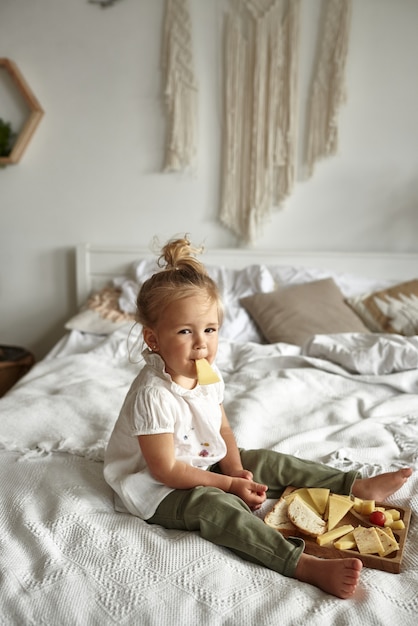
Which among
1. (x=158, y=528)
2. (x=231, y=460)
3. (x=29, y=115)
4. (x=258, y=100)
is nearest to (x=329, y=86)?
(x=258, y=100)

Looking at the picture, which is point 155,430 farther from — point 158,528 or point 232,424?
point 232,424

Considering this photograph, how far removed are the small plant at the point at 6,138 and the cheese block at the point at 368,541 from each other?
261 cm

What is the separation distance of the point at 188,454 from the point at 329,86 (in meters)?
2.11

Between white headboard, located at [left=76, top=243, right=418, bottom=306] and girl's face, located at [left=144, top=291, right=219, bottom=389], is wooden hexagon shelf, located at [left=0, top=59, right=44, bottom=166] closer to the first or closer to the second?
white headboard, located at [left=76, top=243, right=418, bottom=306]

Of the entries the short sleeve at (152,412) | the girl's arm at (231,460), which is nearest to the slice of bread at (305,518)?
the girl's arm at (231,460)

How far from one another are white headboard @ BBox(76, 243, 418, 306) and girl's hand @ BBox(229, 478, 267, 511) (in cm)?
181

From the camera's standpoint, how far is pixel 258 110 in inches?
113

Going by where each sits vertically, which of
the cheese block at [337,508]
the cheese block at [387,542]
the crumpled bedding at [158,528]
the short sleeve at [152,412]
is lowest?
the crumpled bedding at [158,528]

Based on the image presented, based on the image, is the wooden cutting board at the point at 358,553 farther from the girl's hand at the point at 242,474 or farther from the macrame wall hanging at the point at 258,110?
the macrame wall hanging at the point at 258,110

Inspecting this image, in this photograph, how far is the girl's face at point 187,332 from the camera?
48.4 inches

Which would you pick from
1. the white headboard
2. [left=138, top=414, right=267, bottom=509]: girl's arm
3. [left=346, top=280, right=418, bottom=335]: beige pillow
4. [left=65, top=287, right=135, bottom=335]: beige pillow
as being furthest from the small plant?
[left=138, top=414, right=267, bottom=509]: girl's arm

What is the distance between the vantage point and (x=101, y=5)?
2930 mm

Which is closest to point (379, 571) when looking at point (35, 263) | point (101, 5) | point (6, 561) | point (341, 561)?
point (341, 561)

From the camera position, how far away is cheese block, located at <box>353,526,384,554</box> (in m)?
1.11
